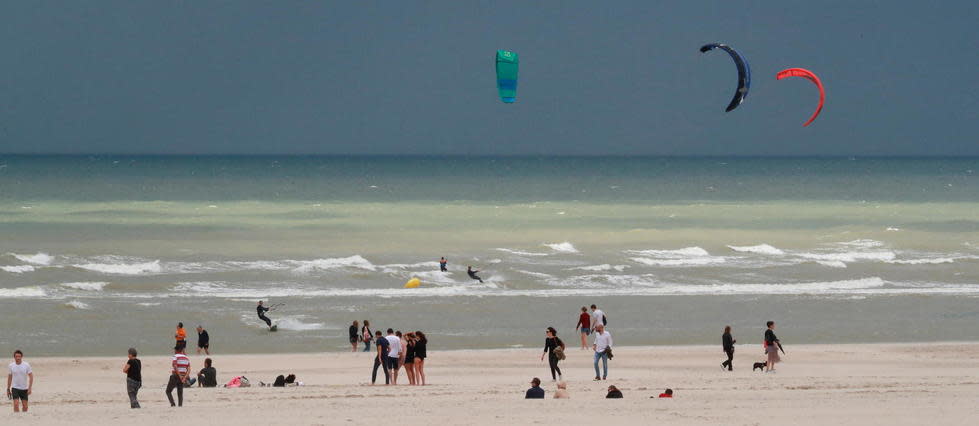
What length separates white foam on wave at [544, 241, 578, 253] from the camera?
126 ft

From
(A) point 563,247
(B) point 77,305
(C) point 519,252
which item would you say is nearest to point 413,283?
(B) point 77,305

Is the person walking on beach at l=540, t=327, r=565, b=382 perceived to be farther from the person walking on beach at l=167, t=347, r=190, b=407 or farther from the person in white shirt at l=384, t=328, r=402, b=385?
the person walking on beach at l=167, t=347, r=190, b=407

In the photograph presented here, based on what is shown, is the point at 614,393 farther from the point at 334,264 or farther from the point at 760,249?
the point at 760,249

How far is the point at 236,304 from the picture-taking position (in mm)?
25047

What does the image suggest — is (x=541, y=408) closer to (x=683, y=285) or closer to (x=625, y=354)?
(x=625, y=354)

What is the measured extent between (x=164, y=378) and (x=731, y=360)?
7.85m

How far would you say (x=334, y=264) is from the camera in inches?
1302

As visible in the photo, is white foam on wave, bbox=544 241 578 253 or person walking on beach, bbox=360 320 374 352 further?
white foam on wave, bbox=544 241 578 253

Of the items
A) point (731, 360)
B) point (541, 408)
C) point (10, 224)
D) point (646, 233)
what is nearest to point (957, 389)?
point (731, 360)

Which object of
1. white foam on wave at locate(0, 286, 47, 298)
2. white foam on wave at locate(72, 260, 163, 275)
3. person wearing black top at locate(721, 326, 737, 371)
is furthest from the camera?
white foam on wave at locate(72, 260, 163, 275)

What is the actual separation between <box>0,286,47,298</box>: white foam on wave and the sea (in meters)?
0.14

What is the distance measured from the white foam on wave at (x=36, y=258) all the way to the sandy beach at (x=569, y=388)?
1533cm

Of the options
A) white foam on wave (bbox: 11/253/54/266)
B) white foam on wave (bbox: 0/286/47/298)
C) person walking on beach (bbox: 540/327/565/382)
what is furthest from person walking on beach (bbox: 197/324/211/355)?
white foam on wave (bbox: 11/253/54/266)

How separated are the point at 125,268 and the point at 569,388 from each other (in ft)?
63.1
